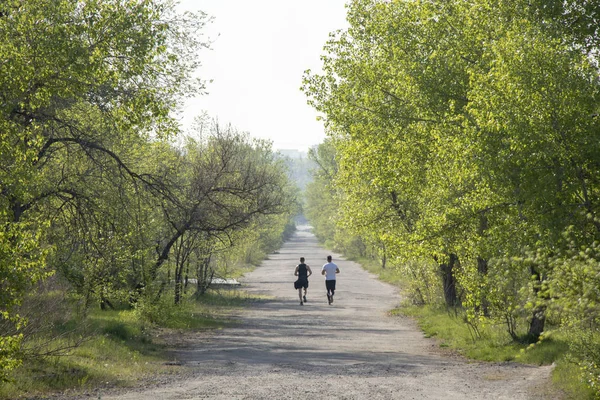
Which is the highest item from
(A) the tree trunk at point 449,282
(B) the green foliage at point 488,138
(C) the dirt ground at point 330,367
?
(B) the green foliage at point 488,138

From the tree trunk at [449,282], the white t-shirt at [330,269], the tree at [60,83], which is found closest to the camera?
the tree at [60,83]

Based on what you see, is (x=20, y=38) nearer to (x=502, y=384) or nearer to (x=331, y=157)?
(x=502, y=384)

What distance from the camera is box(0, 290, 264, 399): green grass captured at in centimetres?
1307

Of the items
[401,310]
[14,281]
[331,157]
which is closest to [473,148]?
[14,281]

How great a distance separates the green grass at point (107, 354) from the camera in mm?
13068

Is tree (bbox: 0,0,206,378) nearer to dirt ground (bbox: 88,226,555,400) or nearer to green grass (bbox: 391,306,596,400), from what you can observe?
dirt ground (bbox: 88,226,555,400)

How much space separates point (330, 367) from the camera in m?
15.8

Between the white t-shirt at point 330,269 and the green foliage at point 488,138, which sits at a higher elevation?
the green foliage at point 488,138

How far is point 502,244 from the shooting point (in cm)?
1509

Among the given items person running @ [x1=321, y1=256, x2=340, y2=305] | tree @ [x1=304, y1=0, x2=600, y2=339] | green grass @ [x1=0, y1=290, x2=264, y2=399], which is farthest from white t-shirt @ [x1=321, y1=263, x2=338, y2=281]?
green grass @ [x1=0, y1=290, x2=264, y2=399]

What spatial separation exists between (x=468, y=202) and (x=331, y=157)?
2163 inches

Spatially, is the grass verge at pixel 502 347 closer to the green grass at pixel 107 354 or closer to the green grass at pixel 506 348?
the green grass at pixel 506 348

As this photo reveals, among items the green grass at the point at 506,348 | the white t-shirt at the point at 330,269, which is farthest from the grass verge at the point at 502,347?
the white t-shirt at the point at 330,269

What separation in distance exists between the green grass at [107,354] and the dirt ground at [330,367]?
774mm
